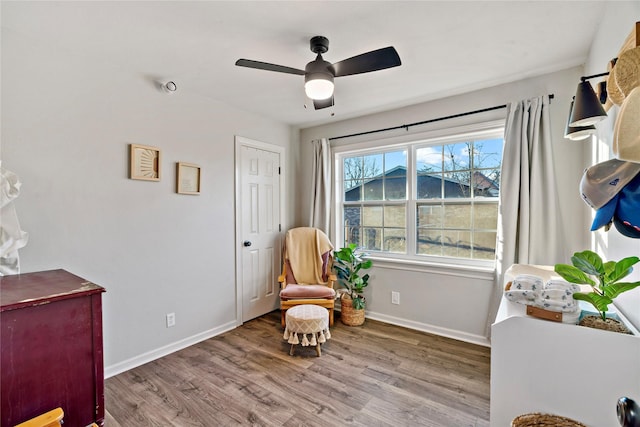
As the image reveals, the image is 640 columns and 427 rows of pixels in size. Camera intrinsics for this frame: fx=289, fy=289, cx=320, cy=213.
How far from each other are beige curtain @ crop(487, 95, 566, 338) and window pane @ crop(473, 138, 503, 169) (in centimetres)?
23

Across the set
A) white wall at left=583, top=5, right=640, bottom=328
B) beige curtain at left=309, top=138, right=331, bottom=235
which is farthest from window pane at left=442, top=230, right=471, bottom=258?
beige curtain at left=309, top=138, right=331, bottom=235

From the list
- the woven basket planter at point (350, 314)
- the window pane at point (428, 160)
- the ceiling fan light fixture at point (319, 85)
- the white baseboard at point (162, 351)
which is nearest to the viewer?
the ceiling fan light fixture at point (319, 85)

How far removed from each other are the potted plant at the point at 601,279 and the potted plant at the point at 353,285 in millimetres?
2158

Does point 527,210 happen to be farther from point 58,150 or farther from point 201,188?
point 58,150

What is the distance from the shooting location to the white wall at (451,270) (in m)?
2.39

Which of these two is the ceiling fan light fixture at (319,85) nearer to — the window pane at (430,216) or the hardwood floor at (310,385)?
the window pane at (430,216)

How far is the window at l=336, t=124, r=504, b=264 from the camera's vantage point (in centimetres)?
290

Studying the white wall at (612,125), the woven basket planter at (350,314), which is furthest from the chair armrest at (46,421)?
the woven basket planter at (350,314)

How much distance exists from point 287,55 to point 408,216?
2.09 meters

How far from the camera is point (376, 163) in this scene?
11.8ft

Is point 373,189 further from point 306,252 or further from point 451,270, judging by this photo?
point 451,270

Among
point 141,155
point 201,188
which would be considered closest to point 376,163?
point 201,188

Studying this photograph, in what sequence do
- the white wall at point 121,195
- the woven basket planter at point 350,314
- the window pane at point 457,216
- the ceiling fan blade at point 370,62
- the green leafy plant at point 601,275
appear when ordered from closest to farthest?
the green leafy plant at point 601,275 → the ceiling fan blade at point 370,62 → the white wall at point 121,195 → the window pane at point 457,216 → the woven basket planter at point 350,314

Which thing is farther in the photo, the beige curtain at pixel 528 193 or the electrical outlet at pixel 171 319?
the electrical outlet at pixel 171 319
